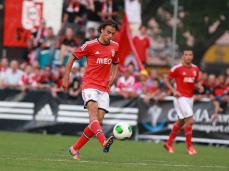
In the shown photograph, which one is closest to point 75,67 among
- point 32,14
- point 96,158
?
point 32,14

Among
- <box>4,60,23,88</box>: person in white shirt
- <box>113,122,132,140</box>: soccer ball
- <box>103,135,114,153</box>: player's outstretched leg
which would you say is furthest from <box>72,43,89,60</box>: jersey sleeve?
<box>4,60,23,88</box>: person in white shirt

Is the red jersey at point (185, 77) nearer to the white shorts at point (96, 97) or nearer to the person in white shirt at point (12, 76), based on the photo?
the white shorts at point (96, 97)

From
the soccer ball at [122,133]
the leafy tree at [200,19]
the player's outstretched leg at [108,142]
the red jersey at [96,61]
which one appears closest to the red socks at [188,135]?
the red jersey at [96,61]

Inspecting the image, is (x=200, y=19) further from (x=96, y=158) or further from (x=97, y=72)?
(x=97, y=72)

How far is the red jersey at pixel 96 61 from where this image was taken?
52.2ft

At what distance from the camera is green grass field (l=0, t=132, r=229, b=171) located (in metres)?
14.4

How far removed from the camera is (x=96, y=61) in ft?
52.4

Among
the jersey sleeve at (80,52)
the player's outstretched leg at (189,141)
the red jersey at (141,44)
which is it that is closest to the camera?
the jersey sleeve at (80,52)

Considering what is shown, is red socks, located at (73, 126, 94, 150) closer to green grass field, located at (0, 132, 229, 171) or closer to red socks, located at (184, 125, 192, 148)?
green grass field, located at (0, 132, 229, 171)

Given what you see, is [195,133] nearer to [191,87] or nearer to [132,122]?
[132,122]

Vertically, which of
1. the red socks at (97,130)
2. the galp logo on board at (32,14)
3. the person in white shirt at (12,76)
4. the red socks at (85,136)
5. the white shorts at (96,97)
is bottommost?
the person in white shirt at (12,76)

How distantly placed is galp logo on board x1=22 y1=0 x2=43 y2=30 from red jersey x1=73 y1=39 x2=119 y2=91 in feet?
39.8

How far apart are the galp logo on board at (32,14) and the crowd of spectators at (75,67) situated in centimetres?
25

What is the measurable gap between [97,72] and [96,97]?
470mm
